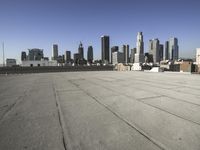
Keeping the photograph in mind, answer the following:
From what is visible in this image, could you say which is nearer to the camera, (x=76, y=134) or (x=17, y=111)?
(x=76, y=134)

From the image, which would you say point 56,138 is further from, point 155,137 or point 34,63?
point 34,63

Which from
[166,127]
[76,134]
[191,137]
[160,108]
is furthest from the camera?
[160,108]

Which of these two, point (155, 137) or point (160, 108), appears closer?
point (155, 137)

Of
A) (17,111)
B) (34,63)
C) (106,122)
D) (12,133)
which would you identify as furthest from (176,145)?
(34,63)

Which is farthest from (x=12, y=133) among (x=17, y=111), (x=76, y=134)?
(x=17, y=111)

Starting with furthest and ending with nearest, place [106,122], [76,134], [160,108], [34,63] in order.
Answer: [34,63] → [160,108] → [106,122] → [76,134]

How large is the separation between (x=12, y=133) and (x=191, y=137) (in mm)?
4969

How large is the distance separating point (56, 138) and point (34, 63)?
421ft

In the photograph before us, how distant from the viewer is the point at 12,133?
4902 millimetres

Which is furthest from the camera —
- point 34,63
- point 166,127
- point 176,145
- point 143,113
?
point 34,63

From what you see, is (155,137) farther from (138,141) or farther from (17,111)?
(17,111)

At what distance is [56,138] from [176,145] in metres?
3.02

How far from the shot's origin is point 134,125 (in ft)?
17.5

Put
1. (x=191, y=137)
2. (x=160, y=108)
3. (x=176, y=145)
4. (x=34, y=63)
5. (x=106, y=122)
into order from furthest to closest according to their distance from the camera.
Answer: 1. (x=34, y=63)
2. (x=160, y=108)
3. (x=106, y=122)
4. (x=191, y=137)
5. (x=176, y=145)
